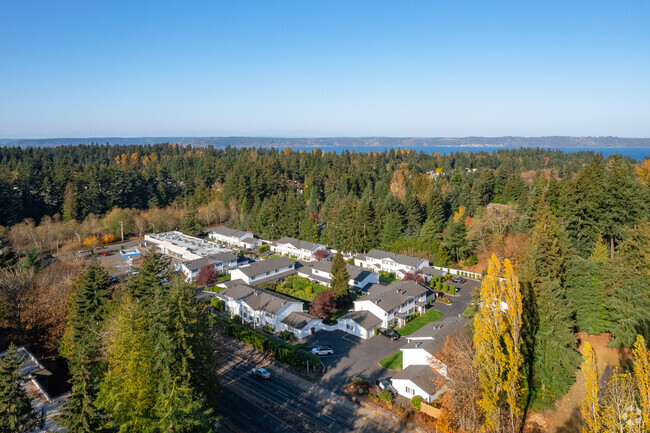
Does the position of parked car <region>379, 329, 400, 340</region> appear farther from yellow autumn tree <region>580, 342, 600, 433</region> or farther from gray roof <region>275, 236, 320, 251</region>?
gray roof <region>275, 236, 320, 251</region>

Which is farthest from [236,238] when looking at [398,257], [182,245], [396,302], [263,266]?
[396,302]

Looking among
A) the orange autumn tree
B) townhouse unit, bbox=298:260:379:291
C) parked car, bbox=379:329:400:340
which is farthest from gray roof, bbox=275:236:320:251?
the orange autumn tree

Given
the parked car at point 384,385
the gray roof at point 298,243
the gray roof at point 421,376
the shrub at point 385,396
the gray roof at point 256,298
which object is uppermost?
the gray roof at point 298,243

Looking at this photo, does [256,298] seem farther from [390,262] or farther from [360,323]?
[390,262]

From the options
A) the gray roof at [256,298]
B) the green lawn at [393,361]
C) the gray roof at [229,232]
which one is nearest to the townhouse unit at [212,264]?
the gray roof at [256,298]

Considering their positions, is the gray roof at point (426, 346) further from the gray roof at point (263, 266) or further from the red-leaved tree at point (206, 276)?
the red-leaved tree at point (206, 276)

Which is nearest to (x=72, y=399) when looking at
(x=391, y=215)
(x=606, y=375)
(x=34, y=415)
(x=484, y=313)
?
(x=34, y=415)

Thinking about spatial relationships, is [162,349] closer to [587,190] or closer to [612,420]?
[612,420]
